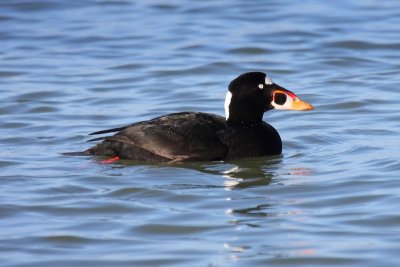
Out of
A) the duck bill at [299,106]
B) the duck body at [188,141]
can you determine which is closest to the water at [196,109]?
the duck body at [188,141]

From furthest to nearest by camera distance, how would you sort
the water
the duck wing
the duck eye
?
1. the duck eye
2. the duck wing
3. the water

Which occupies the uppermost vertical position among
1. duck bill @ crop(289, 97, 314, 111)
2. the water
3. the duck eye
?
the duck eye

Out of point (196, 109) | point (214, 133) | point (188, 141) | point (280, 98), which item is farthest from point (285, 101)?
point (196, 109)

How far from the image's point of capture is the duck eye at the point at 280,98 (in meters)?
10.3

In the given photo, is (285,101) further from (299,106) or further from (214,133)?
(214,133)

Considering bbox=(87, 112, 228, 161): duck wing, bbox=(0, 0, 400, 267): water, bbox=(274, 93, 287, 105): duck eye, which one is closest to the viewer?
bbox=(0, 0, 400, 267): water

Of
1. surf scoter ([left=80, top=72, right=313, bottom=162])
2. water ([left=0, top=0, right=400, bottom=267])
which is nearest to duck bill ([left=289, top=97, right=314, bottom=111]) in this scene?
surf scoter ([left=80, top=72, right=313, bottom=162])

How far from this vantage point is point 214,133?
384 inches

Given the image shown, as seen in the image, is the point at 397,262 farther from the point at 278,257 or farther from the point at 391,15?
the point at 391,15

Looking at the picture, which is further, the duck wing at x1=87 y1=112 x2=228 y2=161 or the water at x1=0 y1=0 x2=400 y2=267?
the duck wing at x1=87 y1=112 x2=228 y2=161

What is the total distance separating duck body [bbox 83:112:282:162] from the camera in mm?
9680

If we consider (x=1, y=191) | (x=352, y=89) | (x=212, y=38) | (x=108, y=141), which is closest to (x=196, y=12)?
(x=212, y=38)

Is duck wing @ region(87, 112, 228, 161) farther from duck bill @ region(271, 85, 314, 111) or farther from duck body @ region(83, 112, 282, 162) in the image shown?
duck bill @ region(271, 85, 314, 111)

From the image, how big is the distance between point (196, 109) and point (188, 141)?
2.79 meters
